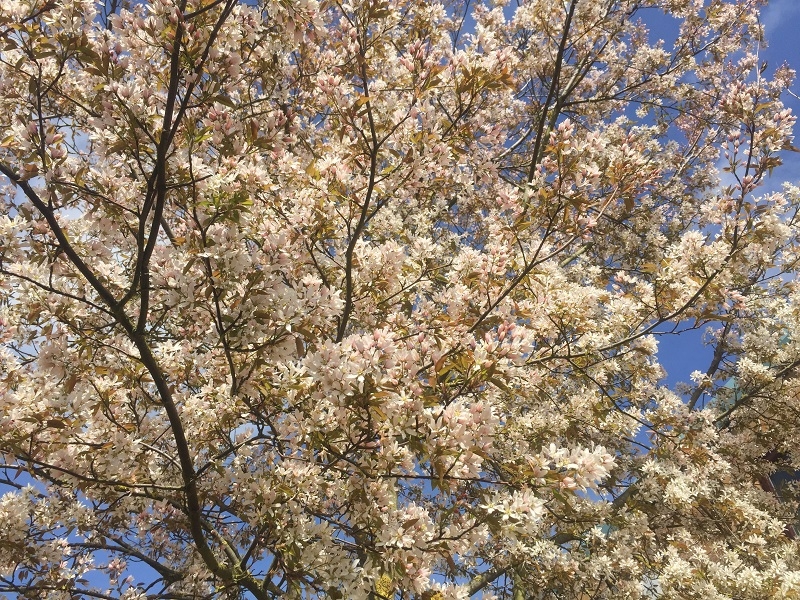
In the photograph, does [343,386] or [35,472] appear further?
[35,472]

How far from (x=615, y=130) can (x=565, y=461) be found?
6.41m

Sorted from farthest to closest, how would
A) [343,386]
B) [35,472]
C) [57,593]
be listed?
1. [57,593]
2. [35,472]
3. [343,386]

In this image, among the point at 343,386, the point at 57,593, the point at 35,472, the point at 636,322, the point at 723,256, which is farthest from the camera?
the point at 636,322

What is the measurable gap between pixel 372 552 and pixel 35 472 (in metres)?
1.92

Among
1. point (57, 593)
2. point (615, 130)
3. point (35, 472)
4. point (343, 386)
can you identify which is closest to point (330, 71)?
point (343, 386)

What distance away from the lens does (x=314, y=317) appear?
2.54 meters

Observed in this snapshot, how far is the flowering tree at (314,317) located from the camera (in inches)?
91.7

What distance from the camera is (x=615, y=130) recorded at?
24.3 ft

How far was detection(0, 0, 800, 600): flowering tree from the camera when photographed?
2328 millimetres

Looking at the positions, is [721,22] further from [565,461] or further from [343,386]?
[343,386]

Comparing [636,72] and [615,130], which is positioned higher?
[636,72]

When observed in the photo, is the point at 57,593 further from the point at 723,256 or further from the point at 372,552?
the point at 723,256

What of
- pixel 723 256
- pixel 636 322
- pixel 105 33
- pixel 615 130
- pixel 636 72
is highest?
pixel 636 72

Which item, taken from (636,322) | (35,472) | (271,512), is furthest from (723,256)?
(35,472)
